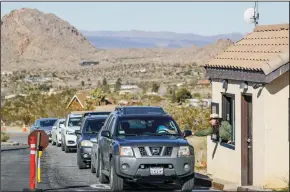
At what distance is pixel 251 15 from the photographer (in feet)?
70.5

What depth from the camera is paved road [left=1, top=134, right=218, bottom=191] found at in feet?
63.6

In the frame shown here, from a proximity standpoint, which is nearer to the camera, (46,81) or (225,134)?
(225,134)

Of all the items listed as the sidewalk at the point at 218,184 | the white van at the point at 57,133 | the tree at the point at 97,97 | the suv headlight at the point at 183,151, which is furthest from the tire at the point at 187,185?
the tree at the point at 97,97

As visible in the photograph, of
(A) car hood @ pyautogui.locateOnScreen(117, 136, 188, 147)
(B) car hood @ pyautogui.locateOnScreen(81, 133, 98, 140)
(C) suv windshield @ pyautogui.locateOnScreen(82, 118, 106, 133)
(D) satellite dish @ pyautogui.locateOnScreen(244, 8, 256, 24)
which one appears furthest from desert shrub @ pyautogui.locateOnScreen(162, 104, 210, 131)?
(A) car hood @ pyautogui.locateOnScreen(117, 136, 188, 147)

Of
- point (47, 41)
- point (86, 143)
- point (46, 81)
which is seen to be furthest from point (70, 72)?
point (86, 143)

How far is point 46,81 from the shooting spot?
146 meters

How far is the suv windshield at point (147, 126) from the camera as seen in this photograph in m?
18.5

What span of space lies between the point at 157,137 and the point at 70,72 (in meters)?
148

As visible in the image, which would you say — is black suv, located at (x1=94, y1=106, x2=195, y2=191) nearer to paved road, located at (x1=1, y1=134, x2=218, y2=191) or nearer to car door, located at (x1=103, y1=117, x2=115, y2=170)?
car door, located at (x1=103, y1=117, x2=115, y2=170)

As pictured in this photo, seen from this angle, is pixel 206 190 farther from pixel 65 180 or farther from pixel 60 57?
pixel 60 57

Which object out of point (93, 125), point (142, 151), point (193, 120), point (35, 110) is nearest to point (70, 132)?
point (193, 120)

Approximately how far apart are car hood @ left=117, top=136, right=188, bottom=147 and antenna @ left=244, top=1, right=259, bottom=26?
5.04 meters

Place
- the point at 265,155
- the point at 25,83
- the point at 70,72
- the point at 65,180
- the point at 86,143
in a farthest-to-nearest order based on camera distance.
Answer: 1. the point at 70,72
2. the point at 25,83
3. the point at 86,143
4. the point at 65,180
5. the point at 265,155

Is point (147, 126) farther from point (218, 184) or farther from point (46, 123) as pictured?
point (46, 123)
